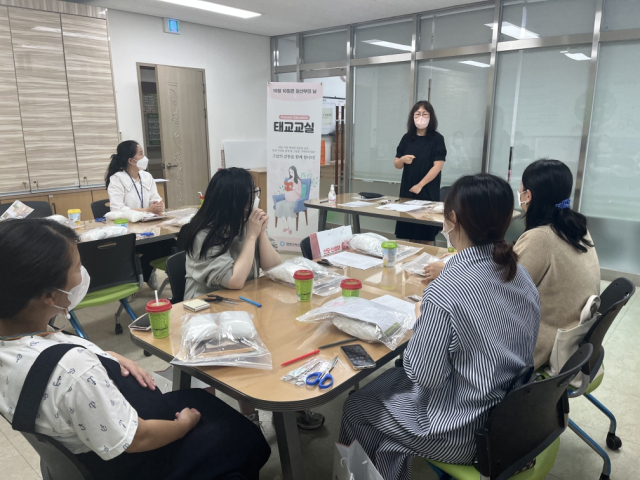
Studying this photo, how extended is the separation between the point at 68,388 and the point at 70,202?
180 inches

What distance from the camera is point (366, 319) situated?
4.83ft

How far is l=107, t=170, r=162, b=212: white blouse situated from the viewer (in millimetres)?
3725

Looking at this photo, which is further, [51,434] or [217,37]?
[217,37]

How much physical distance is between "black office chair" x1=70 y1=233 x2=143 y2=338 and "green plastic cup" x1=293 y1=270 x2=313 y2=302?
1419 millimetres

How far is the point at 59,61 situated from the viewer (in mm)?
4617

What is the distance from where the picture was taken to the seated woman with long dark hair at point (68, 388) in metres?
0.94

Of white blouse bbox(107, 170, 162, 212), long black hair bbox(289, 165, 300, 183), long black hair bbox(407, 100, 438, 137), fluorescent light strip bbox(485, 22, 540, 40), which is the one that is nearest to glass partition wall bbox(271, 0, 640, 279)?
fluorescent light strip bbox(485, 22, 540, 40)

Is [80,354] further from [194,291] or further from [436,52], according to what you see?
[436,52]

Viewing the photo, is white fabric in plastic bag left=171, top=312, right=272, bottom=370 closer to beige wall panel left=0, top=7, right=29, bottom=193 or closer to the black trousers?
the black trousers

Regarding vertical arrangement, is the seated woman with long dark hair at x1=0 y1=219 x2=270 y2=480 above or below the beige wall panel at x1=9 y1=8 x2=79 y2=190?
below

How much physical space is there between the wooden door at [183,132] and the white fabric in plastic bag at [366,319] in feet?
16.2

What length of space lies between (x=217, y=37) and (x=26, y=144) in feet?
10.0

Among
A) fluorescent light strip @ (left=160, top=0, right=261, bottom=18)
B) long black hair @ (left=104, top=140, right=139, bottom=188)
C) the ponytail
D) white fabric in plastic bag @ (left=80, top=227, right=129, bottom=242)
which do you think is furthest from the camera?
fluorescent light strip @ (left=160, top=0, right=261, bottom=18)

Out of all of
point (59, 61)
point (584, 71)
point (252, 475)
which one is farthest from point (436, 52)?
point (252, 475)
